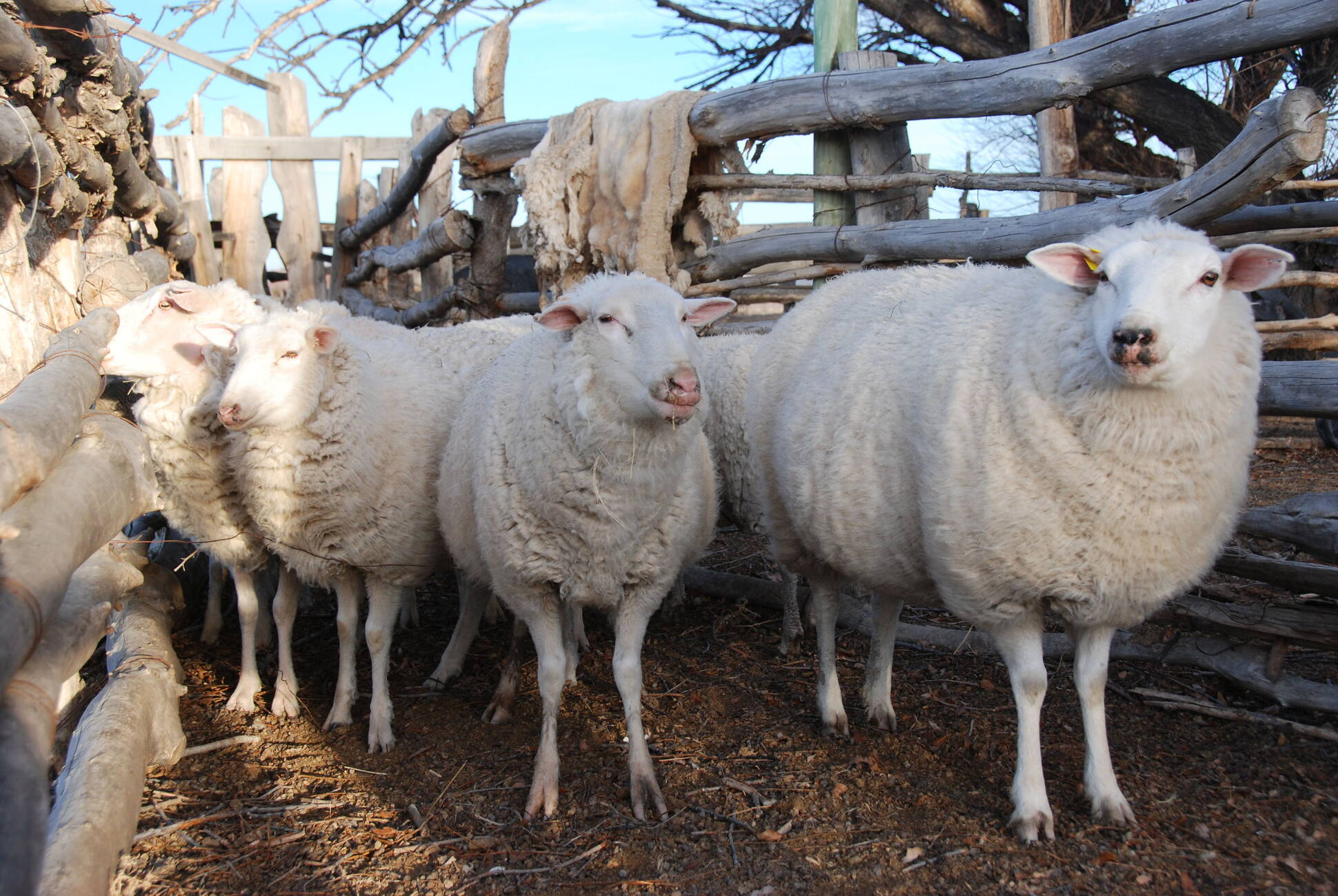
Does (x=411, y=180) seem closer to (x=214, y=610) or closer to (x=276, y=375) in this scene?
(x=214, y=610)

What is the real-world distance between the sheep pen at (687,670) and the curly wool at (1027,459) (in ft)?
2.38

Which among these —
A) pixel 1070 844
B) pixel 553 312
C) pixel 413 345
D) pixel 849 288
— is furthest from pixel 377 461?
pixel 1070 844

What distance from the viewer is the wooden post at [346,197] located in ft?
36.1

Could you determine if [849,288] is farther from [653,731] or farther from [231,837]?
[231,837]

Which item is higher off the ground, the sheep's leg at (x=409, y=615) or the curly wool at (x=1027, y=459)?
the curly wool at (x=1027, y=459)

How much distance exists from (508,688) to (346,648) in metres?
0.84

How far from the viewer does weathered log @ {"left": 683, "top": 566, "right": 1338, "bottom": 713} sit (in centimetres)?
373

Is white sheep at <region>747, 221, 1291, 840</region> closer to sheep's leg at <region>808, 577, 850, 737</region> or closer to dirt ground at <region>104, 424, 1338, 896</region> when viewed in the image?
dirt ground at <region>104, 424, 1338, 896</region>

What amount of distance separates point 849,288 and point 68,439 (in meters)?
3.09

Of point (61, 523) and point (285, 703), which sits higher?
point (61, 523)

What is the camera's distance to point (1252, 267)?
9.79 ft

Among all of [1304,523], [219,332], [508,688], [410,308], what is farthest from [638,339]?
[410,308]

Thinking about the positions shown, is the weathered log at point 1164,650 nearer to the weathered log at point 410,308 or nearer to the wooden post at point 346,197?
the weathered log at point 410,308

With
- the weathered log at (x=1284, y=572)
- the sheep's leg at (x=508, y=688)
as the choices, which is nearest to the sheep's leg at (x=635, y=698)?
the sheep's leg at (x=508, y=688)
